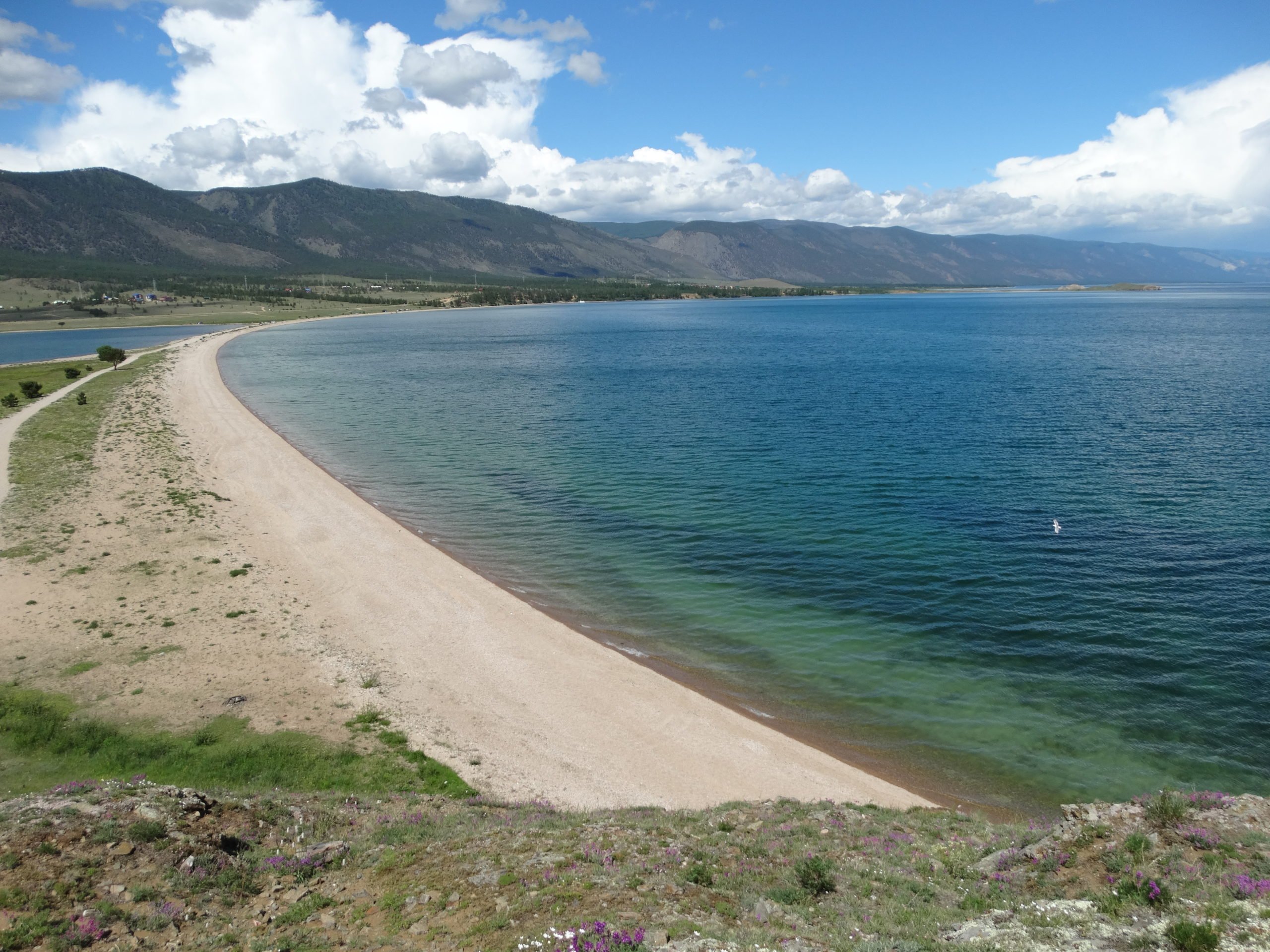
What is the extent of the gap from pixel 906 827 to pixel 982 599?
51.5 feet

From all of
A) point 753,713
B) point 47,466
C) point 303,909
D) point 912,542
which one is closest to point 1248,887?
point 753,713

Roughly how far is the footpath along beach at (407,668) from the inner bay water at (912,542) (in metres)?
1.69

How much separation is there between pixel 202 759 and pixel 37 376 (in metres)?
102

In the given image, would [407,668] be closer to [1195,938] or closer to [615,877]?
[615,877]

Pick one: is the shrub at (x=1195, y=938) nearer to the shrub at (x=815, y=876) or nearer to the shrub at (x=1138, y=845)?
the shrub at (x=1138, y=845)

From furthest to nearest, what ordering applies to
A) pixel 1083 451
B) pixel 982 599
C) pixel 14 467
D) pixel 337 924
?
pixel 1083 451 < pixel 14 467 < pixel 982 599 < pixel 337 924

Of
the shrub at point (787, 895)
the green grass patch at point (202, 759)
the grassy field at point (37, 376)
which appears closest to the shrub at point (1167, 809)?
the shrub at point (787, 895)

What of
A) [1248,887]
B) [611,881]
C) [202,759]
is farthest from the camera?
[202,759]

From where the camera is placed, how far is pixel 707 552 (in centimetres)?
3269

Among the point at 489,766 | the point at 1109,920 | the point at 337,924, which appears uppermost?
the point at 1109,920

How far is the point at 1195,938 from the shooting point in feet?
27.6

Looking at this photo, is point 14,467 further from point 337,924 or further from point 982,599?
point 982,599

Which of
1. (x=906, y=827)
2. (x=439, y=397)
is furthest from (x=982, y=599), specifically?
(x=439, y=397)

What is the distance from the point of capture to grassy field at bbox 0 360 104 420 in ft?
239
